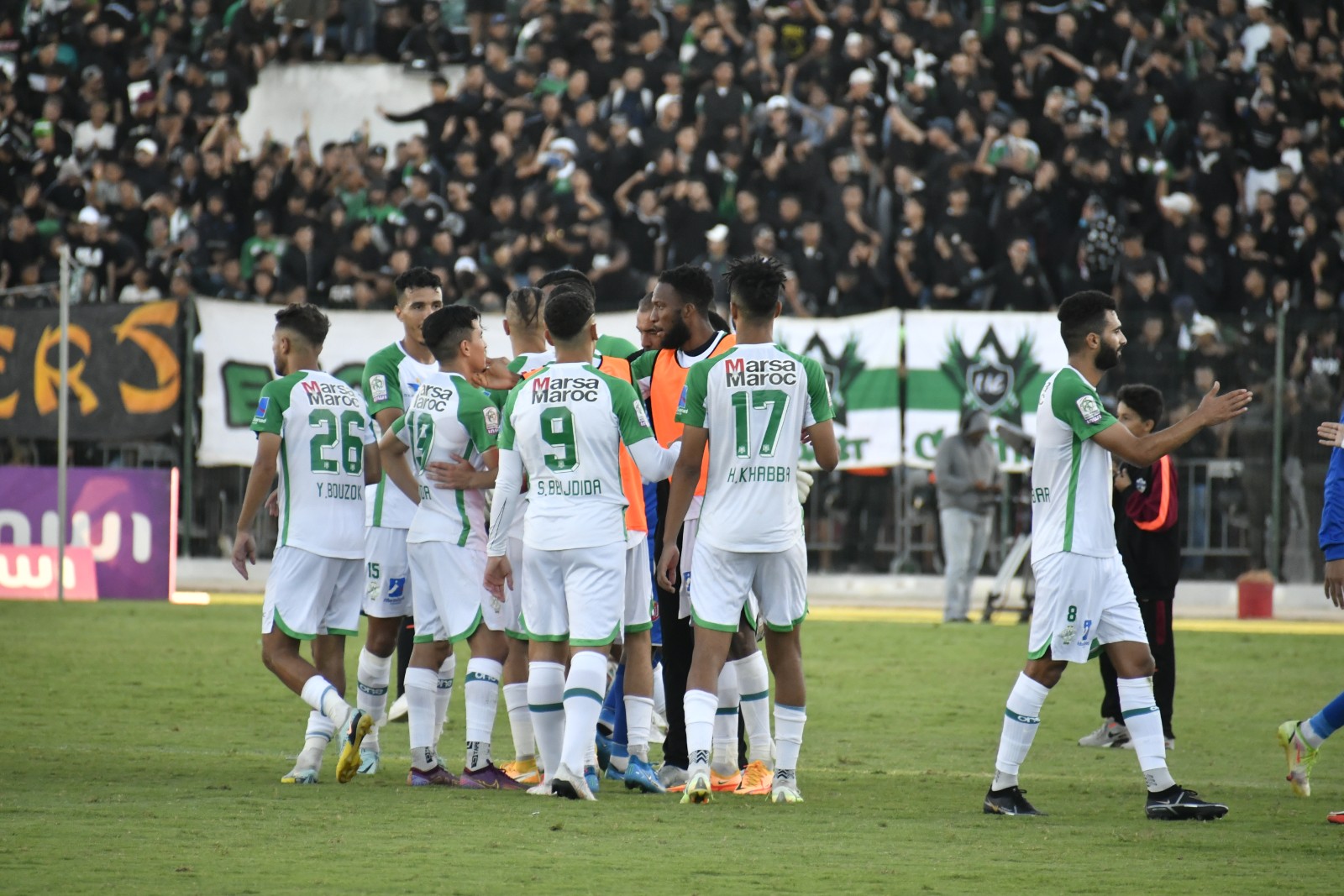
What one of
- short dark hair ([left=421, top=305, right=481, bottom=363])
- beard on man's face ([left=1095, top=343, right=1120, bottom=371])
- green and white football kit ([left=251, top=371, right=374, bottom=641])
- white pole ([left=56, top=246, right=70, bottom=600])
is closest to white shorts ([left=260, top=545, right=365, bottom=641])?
green and white football kit ([left=251, top=371, right=374, bottom=641])

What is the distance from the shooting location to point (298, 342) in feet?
28.4

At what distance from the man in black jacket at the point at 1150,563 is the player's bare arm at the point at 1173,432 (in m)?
2.88

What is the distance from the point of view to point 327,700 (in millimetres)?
8109

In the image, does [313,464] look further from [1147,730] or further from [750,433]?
[1147,730]

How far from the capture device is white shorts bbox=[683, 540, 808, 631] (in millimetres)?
7723

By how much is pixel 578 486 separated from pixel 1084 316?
2.33m

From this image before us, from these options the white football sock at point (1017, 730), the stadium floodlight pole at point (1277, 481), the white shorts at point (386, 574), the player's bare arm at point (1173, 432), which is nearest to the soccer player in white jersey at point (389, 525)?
the white shorts at point (386, 574)

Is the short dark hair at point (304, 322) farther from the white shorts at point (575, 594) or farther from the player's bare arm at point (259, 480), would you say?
the white shorts at point (575, 594)

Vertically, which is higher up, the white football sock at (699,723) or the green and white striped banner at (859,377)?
the green and white striped banner at (859,377)

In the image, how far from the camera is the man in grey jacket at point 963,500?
17.9 m

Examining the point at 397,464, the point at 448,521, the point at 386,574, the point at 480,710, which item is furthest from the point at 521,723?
the point at 397,464

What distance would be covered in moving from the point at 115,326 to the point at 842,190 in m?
8.32

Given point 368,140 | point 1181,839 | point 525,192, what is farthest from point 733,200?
point 1181,839

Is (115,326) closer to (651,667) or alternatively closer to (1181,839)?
(651,667)
